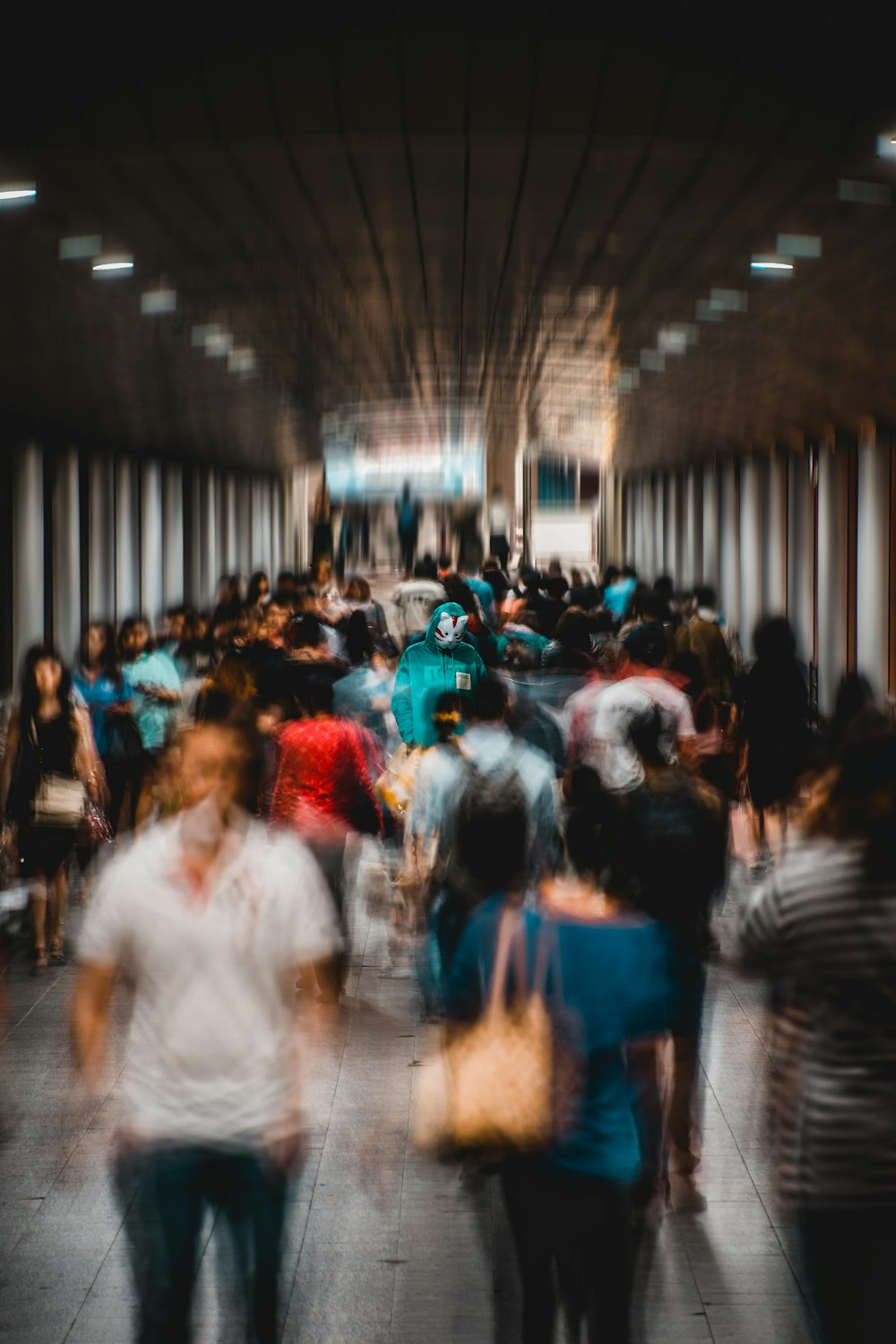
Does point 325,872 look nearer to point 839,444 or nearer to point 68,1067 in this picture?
point 68,1067

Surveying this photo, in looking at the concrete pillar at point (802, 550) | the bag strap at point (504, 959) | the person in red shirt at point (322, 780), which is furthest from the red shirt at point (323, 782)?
the concrete pillar at point (802, 550)

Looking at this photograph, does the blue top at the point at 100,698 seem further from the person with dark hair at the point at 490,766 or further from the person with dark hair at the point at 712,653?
the person with dark hair at the point at 490,766

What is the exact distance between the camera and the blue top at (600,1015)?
12.6 ft

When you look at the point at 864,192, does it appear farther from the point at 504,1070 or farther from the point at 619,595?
the point at 619,595

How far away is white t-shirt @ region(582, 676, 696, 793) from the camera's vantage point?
777cm

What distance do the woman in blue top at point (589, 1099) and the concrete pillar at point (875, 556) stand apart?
17694 mm

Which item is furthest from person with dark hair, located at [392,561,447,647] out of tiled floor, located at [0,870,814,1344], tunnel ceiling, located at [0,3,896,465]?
tiled floor, located at [0,870,814,1344]

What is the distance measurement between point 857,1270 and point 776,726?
7.14 m

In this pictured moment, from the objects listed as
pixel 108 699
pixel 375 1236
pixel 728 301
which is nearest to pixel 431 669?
pixel 108 699

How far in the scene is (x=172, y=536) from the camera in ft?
110

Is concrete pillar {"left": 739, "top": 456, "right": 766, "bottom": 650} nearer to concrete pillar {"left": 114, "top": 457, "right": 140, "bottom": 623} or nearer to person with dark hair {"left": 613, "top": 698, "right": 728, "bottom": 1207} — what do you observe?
concrete pillar {"left": 114, "top": 457, "right": 140, "bottom": 623}

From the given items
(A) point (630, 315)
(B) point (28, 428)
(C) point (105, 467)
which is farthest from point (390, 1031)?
(C) point (105, 467)

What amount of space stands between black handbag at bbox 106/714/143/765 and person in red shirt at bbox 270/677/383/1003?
3780 millimetres

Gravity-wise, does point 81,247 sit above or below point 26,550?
above
